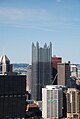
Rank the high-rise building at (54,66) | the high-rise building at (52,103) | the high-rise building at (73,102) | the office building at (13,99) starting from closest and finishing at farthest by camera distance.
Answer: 1. the office building at (13,99)
2. the high-rise building at (52,103)
3. the high-rise building at (73,102)
4. the high-rise building at (54,66)

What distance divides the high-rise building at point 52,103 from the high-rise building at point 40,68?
8.67 ft

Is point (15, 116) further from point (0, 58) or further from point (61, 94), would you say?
point (0, 58)

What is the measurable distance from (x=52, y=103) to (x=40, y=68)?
5.48 meters

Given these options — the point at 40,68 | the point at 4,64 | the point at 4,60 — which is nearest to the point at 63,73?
the point at 40,68

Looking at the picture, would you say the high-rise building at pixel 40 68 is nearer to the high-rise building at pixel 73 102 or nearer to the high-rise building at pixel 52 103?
the high-rise building at pixel 52 103

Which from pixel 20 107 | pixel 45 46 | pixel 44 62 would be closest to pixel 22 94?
pixel 20 107

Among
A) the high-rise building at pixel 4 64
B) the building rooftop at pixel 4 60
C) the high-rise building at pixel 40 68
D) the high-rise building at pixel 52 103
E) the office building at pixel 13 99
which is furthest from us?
the building rooftop at pixel 4 60

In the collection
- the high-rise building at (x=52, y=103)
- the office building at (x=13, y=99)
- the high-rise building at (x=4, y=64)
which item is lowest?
the high-rise building at (x=52, y=103)

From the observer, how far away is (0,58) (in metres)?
20.6

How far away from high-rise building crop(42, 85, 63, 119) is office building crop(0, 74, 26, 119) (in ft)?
14.5

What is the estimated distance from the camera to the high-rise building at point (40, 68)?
17.0m

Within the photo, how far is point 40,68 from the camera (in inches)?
722

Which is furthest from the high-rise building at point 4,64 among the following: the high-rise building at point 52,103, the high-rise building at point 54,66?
the high-rise building at point 52,103

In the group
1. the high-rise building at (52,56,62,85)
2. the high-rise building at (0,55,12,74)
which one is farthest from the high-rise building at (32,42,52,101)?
the high-rise building at (0,55,12,74)
